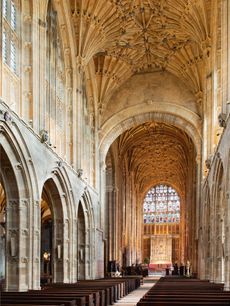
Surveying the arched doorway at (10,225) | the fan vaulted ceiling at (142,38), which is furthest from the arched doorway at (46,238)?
the arched doorway at (10,225)

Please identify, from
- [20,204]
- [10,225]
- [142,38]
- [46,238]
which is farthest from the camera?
[46,238]

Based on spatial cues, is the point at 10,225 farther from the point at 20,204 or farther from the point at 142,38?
the point at 142,38

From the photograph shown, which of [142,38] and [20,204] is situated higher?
[142,38]

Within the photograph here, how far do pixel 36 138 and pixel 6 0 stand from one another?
522cm

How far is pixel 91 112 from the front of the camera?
33781 mm

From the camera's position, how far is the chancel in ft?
60.4

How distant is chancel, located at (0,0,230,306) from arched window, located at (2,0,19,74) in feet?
0.17

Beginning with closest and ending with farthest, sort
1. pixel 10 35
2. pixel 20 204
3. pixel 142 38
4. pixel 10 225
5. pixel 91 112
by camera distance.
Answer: pixel 10 225
pixel 20 204
pixel 10 35
pixel 142 38
pixel 91 112

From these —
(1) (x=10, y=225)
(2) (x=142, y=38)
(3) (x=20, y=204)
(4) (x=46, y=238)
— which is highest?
(2) (x=142, y=38)

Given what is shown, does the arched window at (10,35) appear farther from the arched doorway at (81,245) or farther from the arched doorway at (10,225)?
the arched doorway at (81,245)

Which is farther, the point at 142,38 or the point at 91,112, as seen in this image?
the point at 91,112

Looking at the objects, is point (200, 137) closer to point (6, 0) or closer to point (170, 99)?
point (170, 99)

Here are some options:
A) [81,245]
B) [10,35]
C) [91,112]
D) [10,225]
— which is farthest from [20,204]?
[91,112]

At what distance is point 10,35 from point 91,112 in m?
15.4
